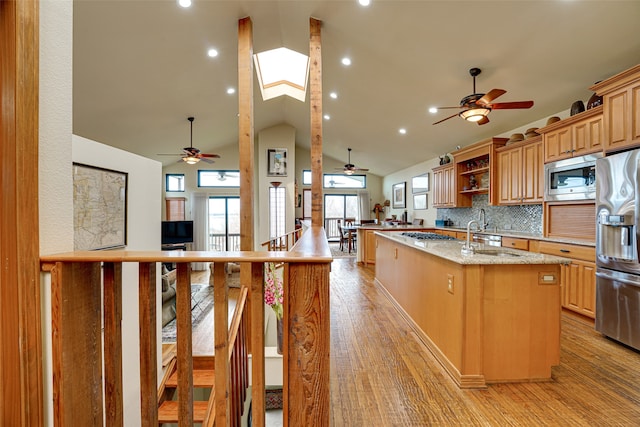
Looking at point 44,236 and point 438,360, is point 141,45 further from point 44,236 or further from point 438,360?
point 438,360

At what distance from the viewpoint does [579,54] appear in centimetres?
309

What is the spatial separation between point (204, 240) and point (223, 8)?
7.18 meters

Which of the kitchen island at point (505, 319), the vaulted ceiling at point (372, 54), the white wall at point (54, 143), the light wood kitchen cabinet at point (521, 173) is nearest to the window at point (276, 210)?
the vaulted ceiling at point (372, 54)

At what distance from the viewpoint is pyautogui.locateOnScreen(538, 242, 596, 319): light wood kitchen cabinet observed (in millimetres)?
3062

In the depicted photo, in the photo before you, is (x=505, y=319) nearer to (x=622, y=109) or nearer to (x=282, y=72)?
(x=622, y=109)

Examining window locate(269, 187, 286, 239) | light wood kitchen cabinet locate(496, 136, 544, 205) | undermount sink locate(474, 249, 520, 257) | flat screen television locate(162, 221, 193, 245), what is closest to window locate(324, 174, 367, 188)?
window locate(269, 187, 286, 239)

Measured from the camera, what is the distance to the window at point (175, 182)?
944cm

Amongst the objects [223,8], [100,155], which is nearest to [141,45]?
[223,8]

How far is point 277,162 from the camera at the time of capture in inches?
347

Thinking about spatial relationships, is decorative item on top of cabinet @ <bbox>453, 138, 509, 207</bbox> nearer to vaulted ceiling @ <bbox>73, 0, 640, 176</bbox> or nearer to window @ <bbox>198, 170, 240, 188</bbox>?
vaulted ceiling @ <bbox>73, 0, 640, 176</bbox>

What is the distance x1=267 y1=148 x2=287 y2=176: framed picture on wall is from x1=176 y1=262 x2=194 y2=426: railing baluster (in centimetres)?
788

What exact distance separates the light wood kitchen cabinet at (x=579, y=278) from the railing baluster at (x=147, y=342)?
3.63 meters

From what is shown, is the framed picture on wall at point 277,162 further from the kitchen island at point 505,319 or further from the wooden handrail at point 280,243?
the kitchen island at point 505,319

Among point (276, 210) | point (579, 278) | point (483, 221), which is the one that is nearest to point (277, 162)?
point (276, 210)
